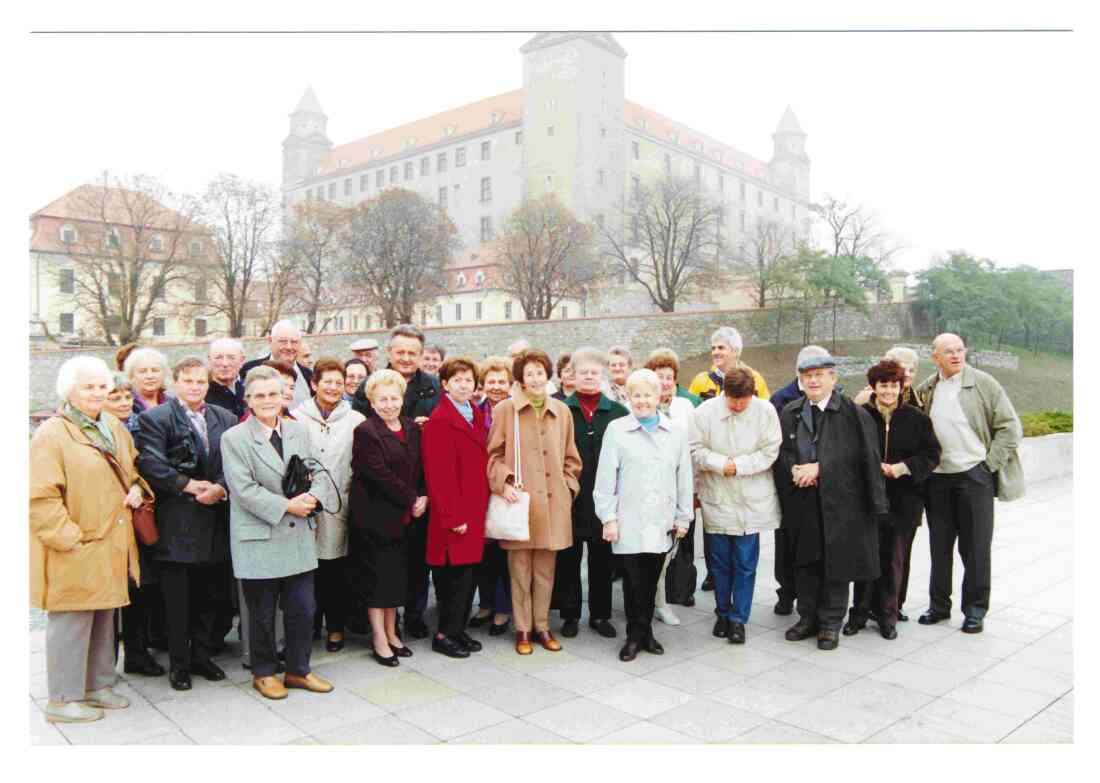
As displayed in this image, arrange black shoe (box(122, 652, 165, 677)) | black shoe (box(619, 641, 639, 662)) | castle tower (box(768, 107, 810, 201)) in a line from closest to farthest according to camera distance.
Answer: black shoe (box(122, 652, 165, 677)) → black shoe (box(619, 641, 639, 662)) → castle tower (box(768, 107, 810, 201))

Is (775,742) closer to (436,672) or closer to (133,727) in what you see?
(436,672)

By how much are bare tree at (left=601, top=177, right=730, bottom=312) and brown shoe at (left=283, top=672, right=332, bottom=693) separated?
35.8 meters

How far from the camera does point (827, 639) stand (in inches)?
174

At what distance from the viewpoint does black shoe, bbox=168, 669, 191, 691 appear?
381cm

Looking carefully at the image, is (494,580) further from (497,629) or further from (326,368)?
(326,368)

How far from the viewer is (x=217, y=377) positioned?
4.58m

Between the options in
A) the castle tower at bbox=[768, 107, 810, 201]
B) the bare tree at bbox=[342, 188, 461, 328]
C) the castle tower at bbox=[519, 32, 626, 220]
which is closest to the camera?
the castle tower at bbox=[768, 107, 810, 201]

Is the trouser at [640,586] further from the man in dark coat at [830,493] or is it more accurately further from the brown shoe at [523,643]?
the man in dark coat at [830,493]

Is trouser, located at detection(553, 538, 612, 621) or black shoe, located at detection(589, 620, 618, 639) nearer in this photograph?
black shoe, located at detection(589, 620, 618, 639)

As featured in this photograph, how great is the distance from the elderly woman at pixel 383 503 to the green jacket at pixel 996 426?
10.8 ft

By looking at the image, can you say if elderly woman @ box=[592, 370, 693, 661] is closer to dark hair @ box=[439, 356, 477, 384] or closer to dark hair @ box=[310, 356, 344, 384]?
dark hair @ box=[439, 356, 477, 384]

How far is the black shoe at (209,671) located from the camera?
12.9 feet

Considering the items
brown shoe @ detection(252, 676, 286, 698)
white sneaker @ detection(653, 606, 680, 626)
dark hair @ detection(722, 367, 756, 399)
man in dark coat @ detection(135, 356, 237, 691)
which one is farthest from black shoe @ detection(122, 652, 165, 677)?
dark hair @ detection(722, 367, 756, 399)

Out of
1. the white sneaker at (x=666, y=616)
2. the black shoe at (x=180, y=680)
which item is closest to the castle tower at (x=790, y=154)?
the white sneaker at (x=666, y=616)
